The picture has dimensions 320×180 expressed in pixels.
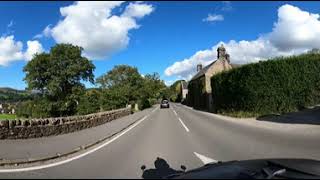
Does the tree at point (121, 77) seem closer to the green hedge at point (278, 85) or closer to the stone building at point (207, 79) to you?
the stone building at point (207, 79)

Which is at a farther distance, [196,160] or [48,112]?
[48,112]

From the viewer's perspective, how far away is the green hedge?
28.6 meters

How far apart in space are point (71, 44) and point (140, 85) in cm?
1957

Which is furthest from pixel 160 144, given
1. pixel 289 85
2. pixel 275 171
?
pixel 289 85

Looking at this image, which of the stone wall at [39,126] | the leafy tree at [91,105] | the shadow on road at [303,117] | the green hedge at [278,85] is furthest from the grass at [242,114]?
the leafy tree at [91,105]

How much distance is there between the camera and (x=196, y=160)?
1088 centimetres

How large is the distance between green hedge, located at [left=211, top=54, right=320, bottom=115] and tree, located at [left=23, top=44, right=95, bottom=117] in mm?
43699

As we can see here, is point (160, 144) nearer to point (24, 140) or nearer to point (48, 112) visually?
point (24, 140)

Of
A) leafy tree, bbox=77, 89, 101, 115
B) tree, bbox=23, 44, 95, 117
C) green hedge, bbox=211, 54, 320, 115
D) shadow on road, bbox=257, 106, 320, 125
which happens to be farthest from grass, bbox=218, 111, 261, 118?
tree, bbox=23, 44, 95, 117

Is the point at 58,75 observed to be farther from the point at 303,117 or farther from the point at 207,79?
the point at 303,117

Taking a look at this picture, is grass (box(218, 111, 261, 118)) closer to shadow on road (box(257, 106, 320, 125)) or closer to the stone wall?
shadow on road (box(257, 106, 320, 125))

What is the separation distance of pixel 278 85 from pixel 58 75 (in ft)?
167

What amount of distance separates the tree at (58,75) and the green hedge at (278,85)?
143 feet

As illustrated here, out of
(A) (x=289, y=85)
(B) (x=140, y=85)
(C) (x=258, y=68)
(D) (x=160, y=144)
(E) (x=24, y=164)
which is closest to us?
(E) (x=24, y=164)
